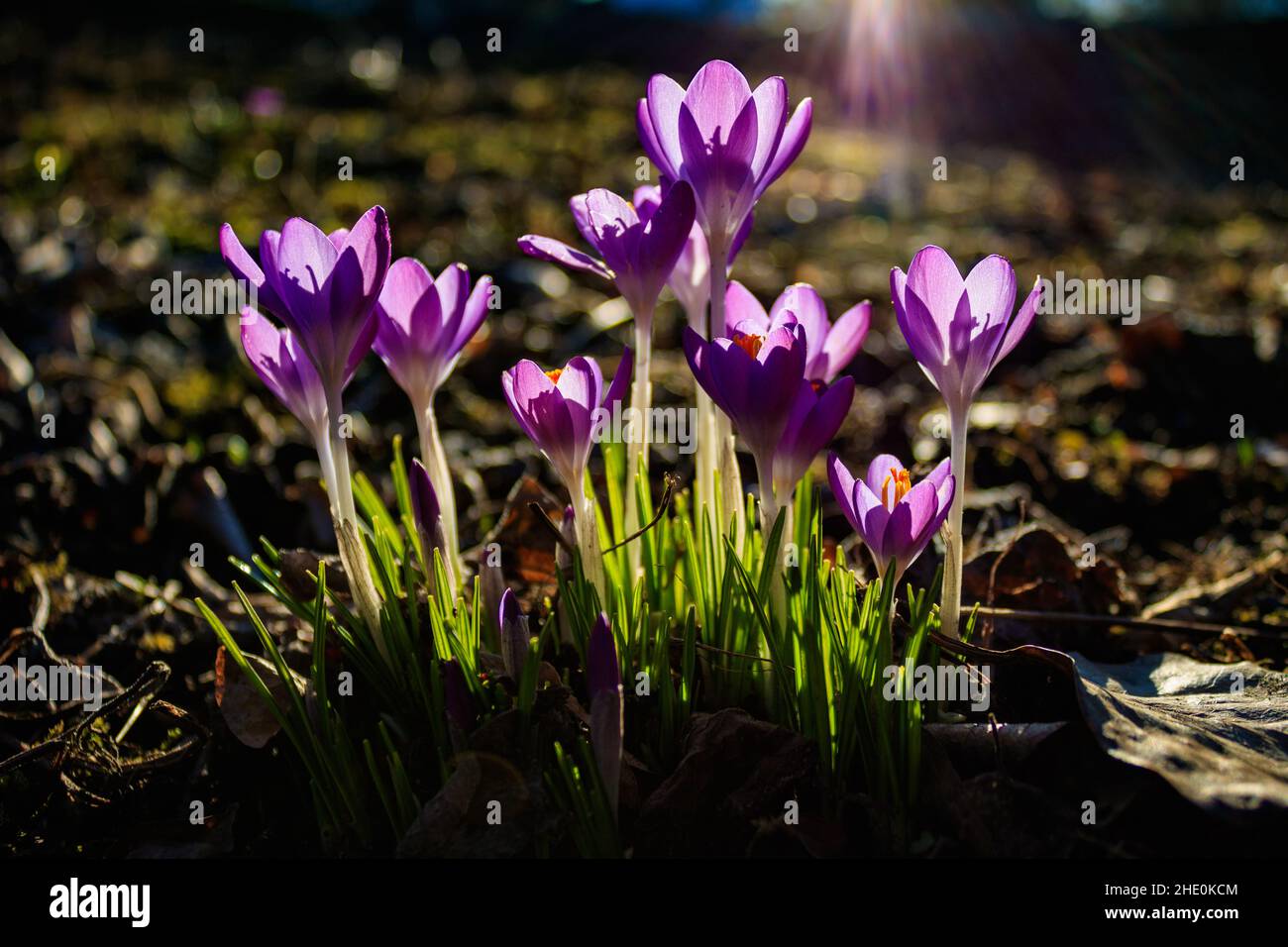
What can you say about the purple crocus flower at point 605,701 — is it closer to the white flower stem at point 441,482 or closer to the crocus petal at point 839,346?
the white flower stem at point 441,482

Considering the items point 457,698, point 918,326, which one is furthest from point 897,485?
point 457,698

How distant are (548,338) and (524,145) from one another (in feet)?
12.8

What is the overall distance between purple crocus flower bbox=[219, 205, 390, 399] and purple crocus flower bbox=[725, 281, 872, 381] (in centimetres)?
47

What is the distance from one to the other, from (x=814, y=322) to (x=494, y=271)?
274 centimetres

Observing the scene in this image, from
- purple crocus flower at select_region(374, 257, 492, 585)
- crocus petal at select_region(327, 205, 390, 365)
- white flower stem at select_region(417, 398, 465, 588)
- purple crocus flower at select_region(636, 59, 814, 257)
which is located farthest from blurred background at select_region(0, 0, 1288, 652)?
purple crocus flower at select_region(636, 59, 814, 257)

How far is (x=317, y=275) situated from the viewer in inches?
47.3

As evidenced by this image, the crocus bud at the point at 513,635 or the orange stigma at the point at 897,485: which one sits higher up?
the orange stigma at the point at 897,485

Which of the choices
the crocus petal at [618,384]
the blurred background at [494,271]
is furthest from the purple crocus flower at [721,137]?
the blurred background at [494,271]

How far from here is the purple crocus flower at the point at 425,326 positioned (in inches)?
52.6

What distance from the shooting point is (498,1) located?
1689cm

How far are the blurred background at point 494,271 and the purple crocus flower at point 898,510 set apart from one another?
617 mm

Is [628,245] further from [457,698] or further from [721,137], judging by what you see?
[457,698]

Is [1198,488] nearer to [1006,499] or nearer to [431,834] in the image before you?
[1006,499]

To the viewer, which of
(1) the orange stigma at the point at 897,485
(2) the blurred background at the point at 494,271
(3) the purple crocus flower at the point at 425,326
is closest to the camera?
(1) the orange stigma at the point at 897,485
